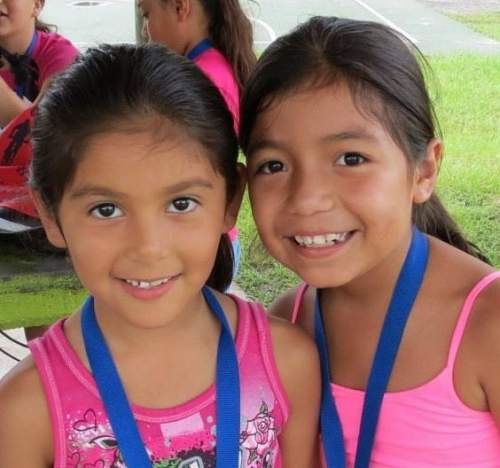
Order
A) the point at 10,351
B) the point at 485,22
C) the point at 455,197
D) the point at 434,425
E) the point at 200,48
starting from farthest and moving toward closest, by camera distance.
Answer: the point at 485,22, the point at 455,197, the point at 10,351, the point at 200,48, the point at 434,425

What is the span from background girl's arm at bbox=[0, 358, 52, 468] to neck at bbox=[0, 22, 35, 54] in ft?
5.46

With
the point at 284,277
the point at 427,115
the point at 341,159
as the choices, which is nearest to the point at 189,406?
the point at 341,159

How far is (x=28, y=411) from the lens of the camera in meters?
1.43

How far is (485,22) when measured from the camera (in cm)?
1267

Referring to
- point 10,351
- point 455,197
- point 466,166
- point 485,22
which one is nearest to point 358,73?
point 10,351

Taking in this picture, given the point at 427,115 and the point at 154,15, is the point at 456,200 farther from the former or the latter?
the point at 427,115

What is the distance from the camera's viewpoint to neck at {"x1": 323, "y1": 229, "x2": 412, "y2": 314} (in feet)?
5.42

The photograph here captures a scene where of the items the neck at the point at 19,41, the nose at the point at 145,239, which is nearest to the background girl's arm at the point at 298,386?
the nose at the point at 145,239

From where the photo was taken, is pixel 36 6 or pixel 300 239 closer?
pixel 300 239

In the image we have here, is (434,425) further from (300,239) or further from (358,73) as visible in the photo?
(358,73)

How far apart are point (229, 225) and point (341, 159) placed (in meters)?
0.23

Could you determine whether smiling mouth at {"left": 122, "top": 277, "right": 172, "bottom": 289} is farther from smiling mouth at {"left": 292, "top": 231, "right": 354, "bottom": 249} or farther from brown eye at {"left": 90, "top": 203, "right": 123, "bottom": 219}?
smiling mouth at {"left": 292, "top": 231, "right": 354, "bottom": 249}

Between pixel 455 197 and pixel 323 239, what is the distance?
165 inches

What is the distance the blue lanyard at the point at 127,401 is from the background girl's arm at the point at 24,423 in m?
0.10
